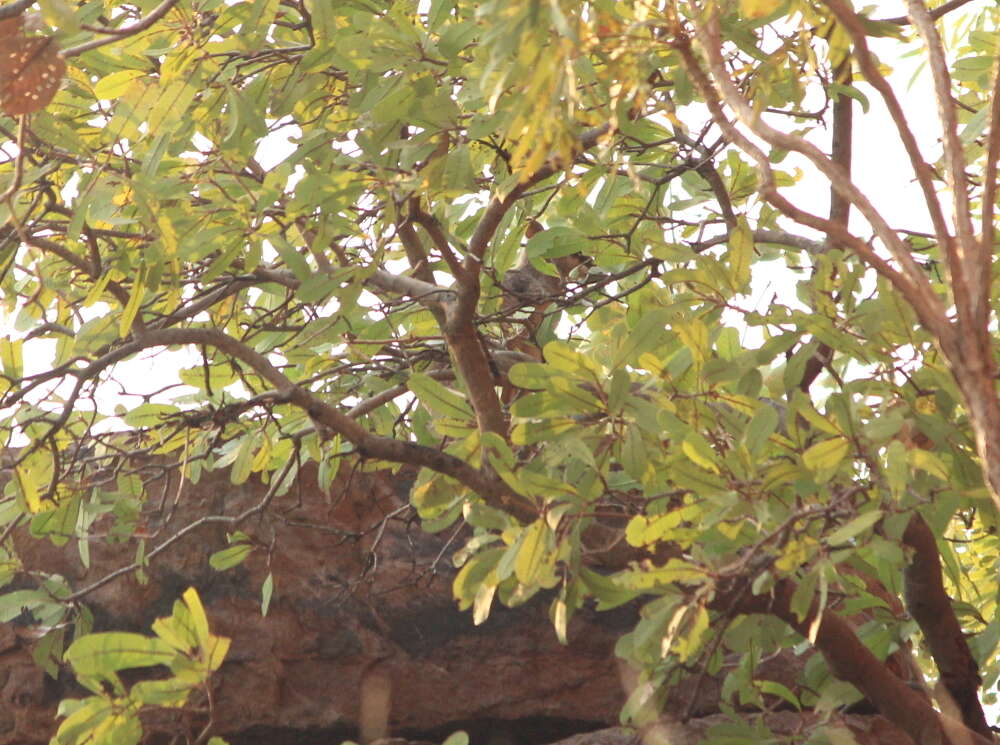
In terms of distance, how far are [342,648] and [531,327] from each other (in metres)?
1.21

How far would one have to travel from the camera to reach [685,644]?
6.82ft

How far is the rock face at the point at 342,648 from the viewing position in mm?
3625

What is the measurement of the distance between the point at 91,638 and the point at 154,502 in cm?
185

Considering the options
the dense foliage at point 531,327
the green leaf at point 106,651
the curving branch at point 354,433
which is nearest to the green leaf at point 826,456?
the dense foliage at point 531,327

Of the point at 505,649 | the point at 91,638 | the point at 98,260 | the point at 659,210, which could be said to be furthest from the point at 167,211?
the point at 505,649

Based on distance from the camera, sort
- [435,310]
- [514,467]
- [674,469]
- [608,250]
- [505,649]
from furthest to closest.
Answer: [505,649], [608,250], [435,310], [514,467], [674,469]

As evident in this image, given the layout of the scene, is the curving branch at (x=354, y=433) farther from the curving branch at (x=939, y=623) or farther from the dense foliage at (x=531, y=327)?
the curving branch at (x=939, y=623)

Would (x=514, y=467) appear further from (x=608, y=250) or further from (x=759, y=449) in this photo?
(x=608, y=250)

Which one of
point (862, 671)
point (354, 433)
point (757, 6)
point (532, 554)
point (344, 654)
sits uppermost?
point (757, 6)

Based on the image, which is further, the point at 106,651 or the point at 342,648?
the point at 342,648

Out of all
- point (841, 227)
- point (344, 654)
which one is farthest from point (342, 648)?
point (841, 227)

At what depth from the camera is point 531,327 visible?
324cm

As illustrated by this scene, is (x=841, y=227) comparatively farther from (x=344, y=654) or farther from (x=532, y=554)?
(x=344, y=654)

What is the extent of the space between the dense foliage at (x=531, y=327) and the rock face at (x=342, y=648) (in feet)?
1.77
